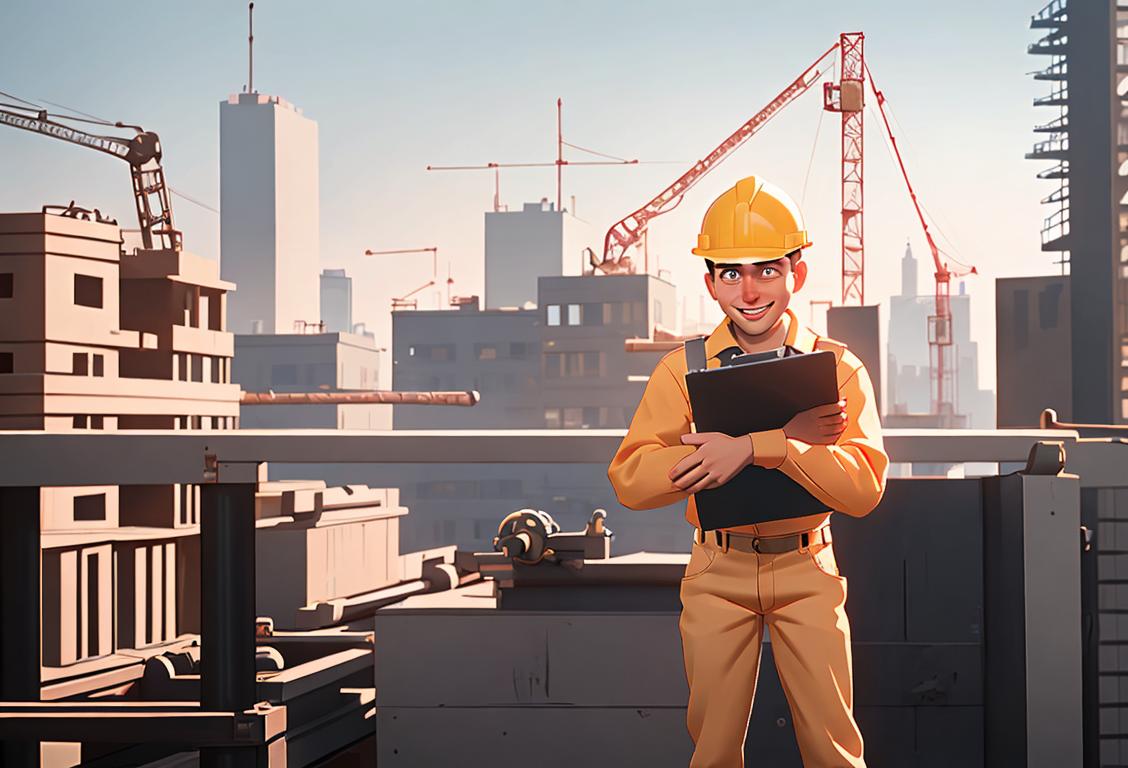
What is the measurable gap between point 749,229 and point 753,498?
A: 1020 millimetres

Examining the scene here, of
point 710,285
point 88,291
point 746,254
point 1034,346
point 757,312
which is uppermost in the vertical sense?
point 88,291

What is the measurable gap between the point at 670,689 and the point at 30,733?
2.99m

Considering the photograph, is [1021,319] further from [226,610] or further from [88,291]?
[226,610]

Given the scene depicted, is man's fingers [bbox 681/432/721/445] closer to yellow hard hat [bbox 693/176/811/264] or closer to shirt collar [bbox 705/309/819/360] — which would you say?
shirt collar [bbox 705/309/819/360]

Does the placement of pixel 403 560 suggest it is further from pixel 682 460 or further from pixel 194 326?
pixel 682 460

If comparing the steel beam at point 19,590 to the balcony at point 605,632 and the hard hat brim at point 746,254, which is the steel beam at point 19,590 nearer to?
the balcony at point 605,632

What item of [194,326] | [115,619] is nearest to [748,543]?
[115,619]

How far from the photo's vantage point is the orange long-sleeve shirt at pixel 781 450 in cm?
388

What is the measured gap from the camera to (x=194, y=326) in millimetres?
28125

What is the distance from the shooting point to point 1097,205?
48.3m

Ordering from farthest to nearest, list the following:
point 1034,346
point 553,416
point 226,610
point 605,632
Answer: point 553,416
point 1034,346
point 605,632
point 226,610

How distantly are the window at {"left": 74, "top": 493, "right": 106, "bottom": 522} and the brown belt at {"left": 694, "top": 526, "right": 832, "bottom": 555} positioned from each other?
20.3 m

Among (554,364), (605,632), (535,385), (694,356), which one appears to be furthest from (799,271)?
(535,385)

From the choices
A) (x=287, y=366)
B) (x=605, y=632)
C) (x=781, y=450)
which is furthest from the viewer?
(x=287, y=366)
